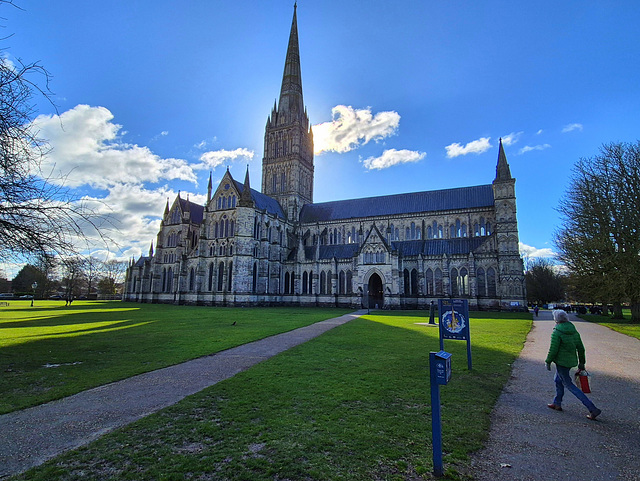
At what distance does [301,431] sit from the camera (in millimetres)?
5504

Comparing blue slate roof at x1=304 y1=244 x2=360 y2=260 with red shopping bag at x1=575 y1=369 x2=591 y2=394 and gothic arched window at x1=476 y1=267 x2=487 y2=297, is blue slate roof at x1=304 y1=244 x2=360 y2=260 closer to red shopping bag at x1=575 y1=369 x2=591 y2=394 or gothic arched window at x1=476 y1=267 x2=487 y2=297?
gothic arched window at x1=476 y1=267 x2=487 y2=297

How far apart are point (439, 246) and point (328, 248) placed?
16476mm

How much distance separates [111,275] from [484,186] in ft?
310

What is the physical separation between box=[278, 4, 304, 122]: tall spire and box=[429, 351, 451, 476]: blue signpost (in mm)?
64494

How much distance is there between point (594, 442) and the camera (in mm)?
5398

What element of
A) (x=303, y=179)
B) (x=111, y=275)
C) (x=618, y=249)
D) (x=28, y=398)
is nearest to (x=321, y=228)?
(x=303, y=179)

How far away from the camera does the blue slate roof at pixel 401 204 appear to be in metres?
49.8

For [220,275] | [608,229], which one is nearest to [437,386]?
[608,229]

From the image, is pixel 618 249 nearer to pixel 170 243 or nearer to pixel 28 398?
pixel 28 398

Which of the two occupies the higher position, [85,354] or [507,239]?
[507,239]

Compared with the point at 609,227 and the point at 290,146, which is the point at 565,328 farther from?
the point at 290,146

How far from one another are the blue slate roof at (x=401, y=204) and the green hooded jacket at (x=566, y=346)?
4460cm

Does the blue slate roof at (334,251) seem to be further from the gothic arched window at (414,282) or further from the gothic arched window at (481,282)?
the gothic arched window at (481,282)

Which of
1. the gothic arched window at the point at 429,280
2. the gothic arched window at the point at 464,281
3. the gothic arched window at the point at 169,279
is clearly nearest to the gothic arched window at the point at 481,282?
the gothic arched window at the point at 464,281
